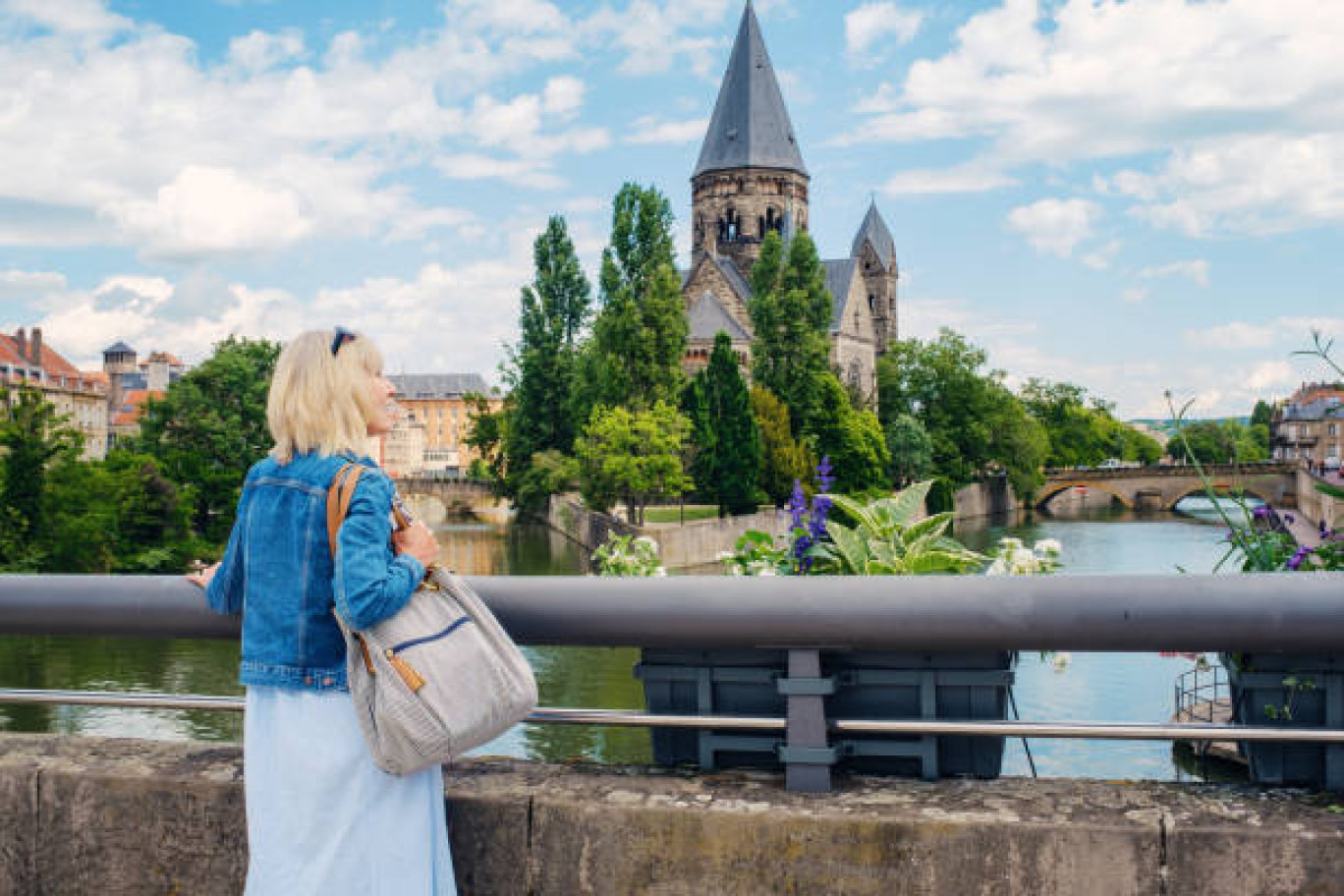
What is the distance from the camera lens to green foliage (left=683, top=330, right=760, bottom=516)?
49469 millimetres

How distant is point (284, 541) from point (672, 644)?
2.60 ft

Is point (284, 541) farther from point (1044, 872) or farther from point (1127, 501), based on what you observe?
point (1127, 501)

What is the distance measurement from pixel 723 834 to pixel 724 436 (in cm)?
4765

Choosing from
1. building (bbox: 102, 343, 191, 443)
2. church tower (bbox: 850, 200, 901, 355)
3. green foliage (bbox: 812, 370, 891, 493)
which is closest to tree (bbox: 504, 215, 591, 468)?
green foliage (bbox: 812, 370, 891, 493)

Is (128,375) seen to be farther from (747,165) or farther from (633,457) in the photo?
(633,457)

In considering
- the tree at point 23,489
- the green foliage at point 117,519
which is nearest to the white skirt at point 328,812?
the green foliage at point 117,519

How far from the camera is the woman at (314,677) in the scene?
242cm

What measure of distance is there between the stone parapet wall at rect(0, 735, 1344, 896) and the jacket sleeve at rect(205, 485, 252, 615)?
1.44 ft

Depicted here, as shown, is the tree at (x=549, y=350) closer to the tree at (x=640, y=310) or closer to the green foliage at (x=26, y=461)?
the tree at (x=640, y=310)

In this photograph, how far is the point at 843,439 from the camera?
5816 centimetres

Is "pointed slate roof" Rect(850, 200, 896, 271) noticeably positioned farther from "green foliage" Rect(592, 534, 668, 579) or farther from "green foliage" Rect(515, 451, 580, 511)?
"green foliage" Rect(592, 534, 668, 579)

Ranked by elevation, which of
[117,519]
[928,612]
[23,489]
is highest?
[23,489]

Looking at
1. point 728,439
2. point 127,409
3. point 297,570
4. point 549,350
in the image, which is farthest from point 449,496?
point 297,570

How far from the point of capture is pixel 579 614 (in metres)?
2.64
